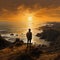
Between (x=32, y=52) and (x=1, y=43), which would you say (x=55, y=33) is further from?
(x=32, y=52)

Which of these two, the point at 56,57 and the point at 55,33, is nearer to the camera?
the point at 56,57

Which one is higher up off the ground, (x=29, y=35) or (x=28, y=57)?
(x=29, y=35)

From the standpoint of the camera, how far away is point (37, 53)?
21.3 metres

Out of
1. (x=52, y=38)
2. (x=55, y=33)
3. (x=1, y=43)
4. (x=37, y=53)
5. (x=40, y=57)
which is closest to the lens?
(x=40, y=57)

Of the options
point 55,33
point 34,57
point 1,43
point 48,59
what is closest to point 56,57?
point 48,59

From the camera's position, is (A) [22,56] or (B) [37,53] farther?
(B) [37,53]

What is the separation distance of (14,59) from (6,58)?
1.23 metres

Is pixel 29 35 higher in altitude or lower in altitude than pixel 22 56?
higher

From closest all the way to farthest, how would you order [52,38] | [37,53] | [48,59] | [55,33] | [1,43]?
1. [48,59]
2. [37,53]
3. [1,43]
4. [52,38]
5. [55,33]

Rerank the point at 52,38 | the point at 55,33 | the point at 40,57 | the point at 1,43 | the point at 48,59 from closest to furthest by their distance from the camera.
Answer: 1. the point at 48,59
2. the point at 40,57
3. the point at 1,43
4. the point at 52,38
5. the point at 55,33

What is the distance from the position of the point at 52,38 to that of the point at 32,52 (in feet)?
159

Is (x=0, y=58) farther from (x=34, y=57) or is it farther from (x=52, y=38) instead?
(x=52, y=38)

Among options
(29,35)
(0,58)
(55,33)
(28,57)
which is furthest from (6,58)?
(55,33)

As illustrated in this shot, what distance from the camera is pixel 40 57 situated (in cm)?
1997
